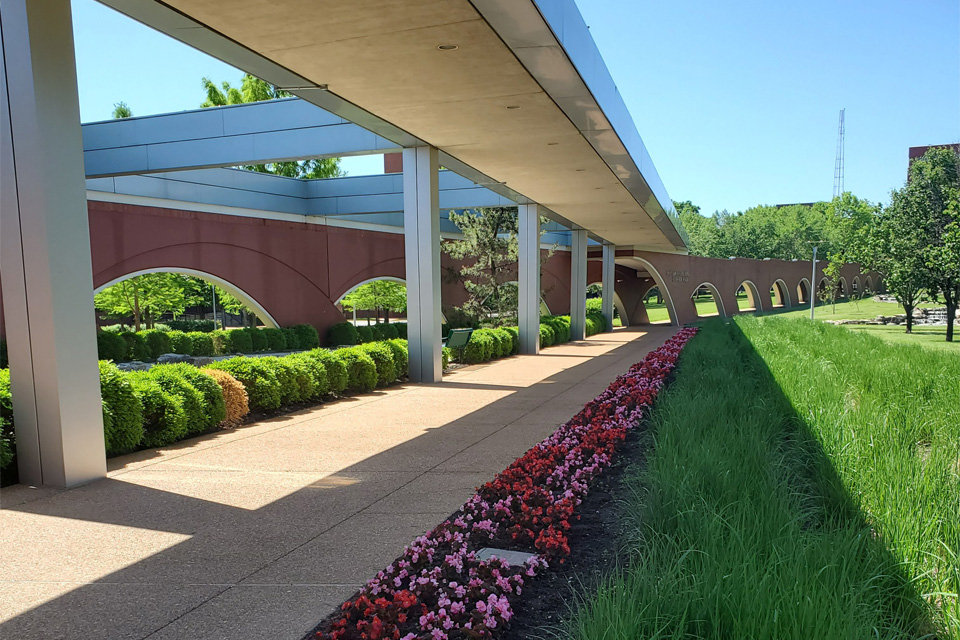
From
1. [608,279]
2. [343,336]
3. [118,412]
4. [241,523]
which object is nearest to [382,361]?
[118,412]

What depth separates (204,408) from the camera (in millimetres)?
6355

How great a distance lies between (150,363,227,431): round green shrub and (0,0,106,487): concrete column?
1623 mm

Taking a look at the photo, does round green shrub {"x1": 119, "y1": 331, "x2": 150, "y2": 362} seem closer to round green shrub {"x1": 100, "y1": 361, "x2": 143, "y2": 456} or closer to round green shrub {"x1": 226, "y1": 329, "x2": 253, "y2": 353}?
round green shrub {"x1": 226, "y1": 329, "x2": 253, "y2": 353}

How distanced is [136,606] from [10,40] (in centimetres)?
393

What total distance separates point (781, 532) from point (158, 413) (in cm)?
525

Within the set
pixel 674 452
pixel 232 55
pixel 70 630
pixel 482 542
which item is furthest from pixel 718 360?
pixel 70 630

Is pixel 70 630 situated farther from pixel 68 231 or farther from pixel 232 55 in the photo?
pixel 232 55

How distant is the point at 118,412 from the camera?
17.6ft

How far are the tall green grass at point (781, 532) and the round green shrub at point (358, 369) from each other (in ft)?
16.9

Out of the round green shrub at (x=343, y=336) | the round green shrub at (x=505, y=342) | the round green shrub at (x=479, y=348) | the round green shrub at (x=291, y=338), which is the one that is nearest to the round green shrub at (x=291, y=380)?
the round green shrub at (x=479, y=348)

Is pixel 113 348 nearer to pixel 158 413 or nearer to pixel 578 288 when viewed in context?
pixel 158 413

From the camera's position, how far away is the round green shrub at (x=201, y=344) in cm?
1878

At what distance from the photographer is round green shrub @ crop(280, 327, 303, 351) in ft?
64.0

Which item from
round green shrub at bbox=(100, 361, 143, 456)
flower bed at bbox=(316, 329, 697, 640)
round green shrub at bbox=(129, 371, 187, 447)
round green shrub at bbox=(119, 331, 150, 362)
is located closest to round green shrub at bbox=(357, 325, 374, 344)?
round green shrub at bbox=(119, 331, 150, 362)
